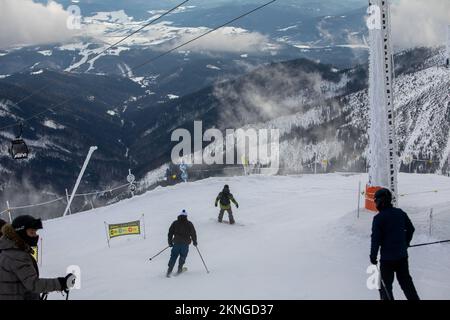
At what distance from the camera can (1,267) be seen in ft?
15.3

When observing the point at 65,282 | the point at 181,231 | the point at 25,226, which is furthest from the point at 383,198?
the point at 181,231

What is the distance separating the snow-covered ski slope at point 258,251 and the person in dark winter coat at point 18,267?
14.4ft

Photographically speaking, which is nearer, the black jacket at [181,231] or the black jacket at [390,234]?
the black jacket at [390,234]

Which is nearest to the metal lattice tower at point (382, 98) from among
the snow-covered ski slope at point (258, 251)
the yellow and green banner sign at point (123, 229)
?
the snow-covered ski slope at point (258, 251)

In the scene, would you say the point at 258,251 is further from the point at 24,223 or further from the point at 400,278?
the point at 24,223

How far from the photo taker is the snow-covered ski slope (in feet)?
29.8

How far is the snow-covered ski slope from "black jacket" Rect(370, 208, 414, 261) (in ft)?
6.35

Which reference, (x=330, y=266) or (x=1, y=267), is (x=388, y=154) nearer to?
(x=330, y=266)

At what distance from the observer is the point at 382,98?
1217 centimetres

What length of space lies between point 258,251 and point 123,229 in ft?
20.7

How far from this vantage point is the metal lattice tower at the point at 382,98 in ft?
39.9

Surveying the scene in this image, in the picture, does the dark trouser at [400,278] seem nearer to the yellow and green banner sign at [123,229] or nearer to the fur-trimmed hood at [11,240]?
the fur-trimmed hood at [11,240]
